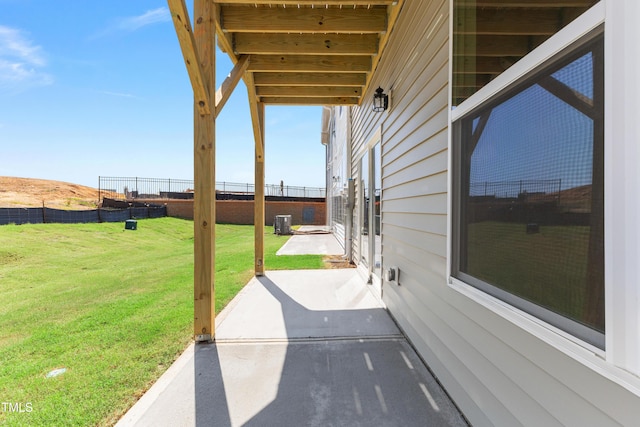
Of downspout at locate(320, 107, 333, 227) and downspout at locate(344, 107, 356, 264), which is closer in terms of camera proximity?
downspout at locate(344, 107, 356, 264)

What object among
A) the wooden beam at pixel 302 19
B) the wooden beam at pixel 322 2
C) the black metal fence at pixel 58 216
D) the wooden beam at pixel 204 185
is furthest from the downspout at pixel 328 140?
the wooden beam at pixel 204 185

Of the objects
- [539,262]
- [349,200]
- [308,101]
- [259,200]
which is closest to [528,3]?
[539,262]

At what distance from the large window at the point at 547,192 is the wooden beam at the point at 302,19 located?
2275 mm

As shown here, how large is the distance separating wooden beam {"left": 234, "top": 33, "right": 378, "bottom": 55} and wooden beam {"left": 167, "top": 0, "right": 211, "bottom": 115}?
1.43 meters

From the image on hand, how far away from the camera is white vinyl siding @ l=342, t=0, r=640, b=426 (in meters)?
1.02

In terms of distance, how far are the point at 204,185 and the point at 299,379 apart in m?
1.76

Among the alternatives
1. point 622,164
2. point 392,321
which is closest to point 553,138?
point 622,164

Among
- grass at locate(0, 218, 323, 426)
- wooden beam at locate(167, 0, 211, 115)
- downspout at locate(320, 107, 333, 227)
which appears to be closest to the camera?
grass at locate(0, 218, 323, 426)

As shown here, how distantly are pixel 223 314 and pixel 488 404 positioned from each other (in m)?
2.73

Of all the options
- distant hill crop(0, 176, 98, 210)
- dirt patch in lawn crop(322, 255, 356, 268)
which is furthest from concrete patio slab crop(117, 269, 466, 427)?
distant hill crop(0, 176, 98, 210)

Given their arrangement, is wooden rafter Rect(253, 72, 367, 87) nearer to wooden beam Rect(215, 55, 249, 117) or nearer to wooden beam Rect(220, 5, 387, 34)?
wooden beam Rect(215, 55, 249, 117)

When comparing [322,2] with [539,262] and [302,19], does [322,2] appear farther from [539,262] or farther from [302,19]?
[539,262]

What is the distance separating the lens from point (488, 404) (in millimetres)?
1539

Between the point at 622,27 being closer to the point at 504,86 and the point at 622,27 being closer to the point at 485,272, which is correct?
the point at 504,86
